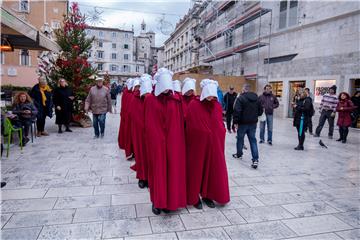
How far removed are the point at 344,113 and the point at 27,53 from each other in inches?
1060

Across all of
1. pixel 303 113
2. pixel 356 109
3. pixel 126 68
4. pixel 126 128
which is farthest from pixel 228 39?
pixel 126 68

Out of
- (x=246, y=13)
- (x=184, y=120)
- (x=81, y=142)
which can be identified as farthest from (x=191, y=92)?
(x=246, y=13)

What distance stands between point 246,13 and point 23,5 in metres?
21.6

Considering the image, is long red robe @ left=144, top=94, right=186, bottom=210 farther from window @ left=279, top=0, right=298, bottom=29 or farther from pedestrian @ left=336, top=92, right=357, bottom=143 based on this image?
window @ left=279, top=0, right=298, bottom=29

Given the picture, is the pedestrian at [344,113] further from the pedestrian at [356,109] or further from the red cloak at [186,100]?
the red cloak at [186,100]

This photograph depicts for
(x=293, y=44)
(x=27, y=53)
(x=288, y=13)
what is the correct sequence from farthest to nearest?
1. (x=27, y=53)
2. (x=288, y=13)
3. (x=293, y=44)

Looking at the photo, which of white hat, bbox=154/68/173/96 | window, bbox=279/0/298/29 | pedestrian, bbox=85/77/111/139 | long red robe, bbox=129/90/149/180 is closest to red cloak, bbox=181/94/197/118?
white hat, bbox=154/68/173/96

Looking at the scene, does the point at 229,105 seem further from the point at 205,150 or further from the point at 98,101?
the point at 205,150

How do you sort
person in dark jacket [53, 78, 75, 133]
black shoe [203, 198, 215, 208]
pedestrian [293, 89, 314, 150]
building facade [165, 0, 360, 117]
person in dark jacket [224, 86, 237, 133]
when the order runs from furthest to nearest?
building facade [165, 0, 360, 117]
person in dark jacket [224, 86, 237, 133]
person in dark jacket [53, 78, 75, 133]
pedestrian [293, 89, 314, 150]
black shoe [203, 198, 215, 208]

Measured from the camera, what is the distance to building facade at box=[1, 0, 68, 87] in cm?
2470

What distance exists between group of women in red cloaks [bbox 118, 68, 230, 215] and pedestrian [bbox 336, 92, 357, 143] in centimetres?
726

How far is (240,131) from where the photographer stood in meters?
6.21

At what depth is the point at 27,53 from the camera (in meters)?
26.0

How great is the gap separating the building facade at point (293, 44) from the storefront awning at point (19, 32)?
491 inches
